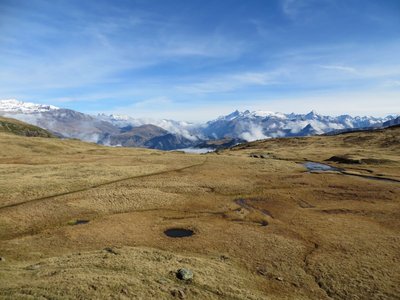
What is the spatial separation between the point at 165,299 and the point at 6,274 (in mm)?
14284

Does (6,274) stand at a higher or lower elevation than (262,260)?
higher

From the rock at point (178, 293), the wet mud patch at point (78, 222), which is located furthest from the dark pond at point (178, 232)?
the rock at point (178, 293)

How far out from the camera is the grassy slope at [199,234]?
29234 millimetres

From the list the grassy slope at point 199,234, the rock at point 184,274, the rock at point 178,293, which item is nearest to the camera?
the rock at point 178,293

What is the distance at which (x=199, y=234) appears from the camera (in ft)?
148

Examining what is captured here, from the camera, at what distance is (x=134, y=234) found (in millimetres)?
44719

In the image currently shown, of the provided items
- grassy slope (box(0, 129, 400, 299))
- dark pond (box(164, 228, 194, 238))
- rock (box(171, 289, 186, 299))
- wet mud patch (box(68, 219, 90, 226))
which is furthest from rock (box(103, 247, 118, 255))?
wet mud patch (box(68, 219, 90, 226))

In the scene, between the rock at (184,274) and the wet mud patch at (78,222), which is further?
the wet mud patch at (78,222)

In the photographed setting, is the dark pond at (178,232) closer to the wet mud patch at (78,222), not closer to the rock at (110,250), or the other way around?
the rock at (110,250)

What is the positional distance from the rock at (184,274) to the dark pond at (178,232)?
13658 millimetres

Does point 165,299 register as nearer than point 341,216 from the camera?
Yes

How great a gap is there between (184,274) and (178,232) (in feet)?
53.0

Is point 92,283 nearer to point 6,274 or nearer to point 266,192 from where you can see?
point 6,274

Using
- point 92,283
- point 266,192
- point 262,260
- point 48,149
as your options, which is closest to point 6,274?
point 92,283
